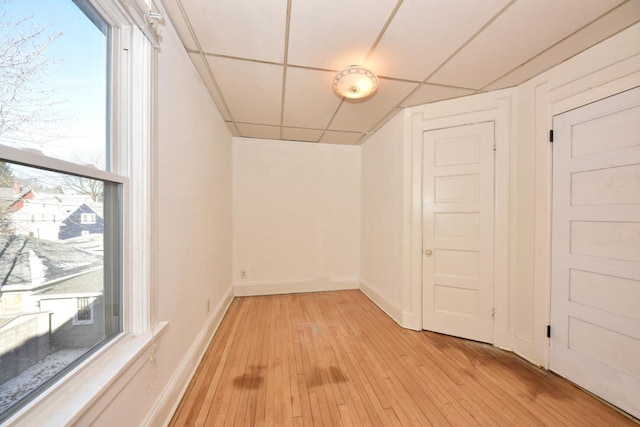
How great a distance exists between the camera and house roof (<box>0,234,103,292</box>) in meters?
0.71

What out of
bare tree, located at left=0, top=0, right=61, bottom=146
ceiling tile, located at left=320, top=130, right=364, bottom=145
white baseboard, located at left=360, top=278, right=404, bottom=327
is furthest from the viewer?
ceiling tile, located at left=320, top=130, right=364, bottom=145

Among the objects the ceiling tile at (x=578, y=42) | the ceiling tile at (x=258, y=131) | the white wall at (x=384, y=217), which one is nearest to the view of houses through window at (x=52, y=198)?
the ceiling tile at (x=258, y=131)

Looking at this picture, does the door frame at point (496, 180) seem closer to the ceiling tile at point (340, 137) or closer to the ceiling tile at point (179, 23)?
the ceiling tile at point (340, 137)

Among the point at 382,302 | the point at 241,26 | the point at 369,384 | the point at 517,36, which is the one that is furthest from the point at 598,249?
the point at 241,26

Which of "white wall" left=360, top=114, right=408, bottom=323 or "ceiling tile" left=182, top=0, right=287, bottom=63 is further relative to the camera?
"white wall" left=360, top=114, right=408, bottom=323

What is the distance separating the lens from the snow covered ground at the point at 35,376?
71 centimetres

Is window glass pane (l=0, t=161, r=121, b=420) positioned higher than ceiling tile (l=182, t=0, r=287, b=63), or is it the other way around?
ceiling tile (l=182, t=0, r=287, b=63)

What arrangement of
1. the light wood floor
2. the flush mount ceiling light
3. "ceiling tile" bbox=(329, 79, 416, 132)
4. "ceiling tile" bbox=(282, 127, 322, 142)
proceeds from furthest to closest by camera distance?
"ceiling tile" bbox=(282, 127, 322, 142)
"ceiling tile" bbox=(329, 79, 416, 132)
the flush mount ceiling light
the light wood floor

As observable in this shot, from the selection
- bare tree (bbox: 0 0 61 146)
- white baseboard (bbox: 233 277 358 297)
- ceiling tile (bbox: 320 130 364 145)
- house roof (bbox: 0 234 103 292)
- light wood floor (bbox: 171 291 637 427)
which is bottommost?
light wood floor (bbox: 171 291 637 427)

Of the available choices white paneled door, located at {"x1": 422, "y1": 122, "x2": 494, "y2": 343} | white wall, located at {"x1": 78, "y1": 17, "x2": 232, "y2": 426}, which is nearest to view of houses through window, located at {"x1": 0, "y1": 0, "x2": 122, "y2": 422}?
white wall, located at {"x1": 78, "y1": 17, "x2": 232, "y2": 426}

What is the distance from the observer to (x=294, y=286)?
369cm

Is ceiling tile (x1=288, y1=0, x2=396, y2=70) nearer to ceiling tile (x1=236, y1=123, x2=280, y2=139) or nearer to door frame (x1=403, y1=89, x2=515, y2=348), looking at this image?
door frame (x1=403, y1=89, x2=515, y2=348)

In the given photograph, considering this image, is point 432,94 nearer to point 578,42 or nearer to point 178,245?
point 578,42

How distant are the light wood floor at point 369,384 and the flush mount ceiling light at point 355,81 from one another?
234cm
